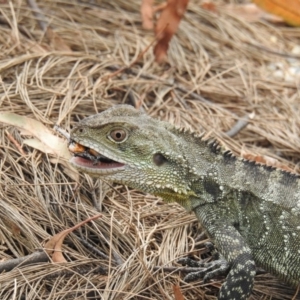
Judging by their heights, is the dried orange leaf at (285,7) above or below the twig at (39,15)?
above

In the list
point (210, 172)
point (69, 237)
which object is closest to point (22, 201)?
point (69, 237)

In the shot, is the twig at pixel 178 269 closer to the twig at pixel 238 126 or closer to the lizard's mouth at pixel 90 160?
the lizard's mouth at pixel 90 160

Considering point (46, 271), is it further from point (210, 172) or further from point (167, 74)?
point (167, 74)

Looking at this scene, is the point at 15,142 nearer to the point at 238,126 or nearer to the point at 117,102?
the point at 117,102

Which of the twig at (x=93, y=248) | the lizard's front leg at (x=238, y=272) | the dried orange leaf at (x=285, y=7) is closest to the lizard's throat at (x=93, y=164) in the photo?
the twig at (x=93, y=248)

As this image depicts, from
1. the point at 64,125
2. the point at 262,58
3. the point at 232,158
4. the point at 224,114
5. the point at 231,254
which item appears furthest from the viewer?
the point at 262,58

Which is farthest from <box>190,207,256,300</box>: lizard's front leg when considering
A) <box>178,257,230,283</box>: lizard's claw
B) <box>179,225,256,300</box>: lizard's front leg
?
<box>178,257,230,283</box>: lizard's claw

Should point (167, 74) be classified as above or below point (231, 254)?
below
